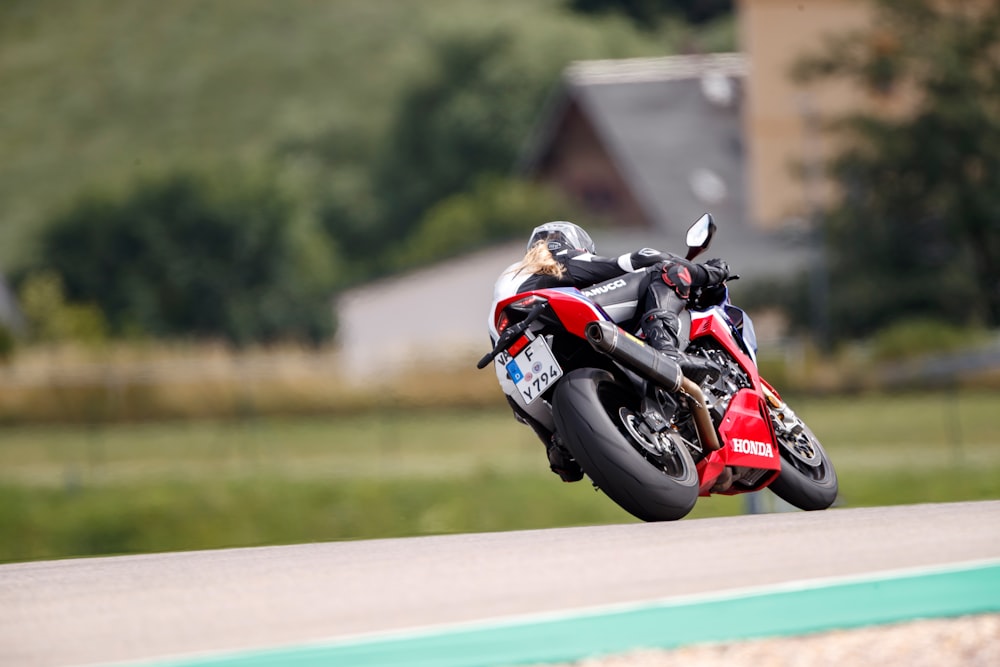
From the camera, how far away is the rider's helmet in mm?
8062

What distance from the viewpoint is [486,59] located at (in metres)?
92.3

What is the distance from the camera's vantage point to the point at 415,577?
246 inches

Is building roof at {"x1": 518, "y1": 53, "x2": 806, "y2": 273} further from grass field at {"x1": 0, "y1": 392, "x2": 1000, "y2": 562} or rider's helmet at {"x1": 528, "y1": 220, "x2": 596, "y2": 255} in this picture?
rider's helmet at {"x1": 528, "y1": 220, "x2": 596, "y2": 255}

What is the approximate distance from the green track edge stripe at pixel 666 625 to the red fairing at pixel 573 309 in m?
2.03

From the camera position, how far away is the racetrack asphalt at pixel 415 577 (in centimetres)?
545

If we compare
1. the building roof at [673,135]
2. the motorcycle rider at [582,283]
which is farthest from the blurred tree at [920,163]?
the motorcycle rider at [582,283]

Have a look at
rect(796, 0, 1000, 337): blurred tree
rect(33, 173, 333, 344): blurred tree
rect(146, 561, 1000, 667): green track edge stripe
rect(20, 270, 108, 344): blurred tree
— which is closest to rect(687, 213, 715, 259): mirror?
rect(146, 561, 1000, 667): green track edge stripe

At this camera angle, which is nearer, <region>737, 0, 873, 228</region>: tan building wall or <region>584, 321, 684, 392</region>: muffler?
<region>584, 321, 684, 392</region>: muffler

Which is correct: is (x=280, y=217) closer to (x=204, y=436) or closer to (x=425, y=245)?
(x=425, y=245)

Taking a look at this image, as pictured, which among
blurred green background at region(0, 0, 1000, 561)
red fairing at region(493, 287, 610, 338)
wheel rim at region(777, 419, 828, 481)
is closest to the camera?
red fairing at region(493, 287, 610, 338)

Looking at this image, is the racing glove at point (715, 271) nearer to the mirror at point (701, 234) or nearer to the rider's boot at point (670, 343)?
the mirror at point (701, 234)

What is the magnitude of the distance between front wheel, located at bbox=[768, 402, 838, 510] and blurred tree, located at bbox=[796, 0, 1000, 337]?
33.6m

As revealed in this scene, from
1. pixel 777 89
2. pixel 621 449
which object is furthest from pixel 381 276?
pixel 621 449

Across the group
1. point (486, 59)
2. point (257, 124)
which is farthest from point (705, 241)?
point (257, 124)
